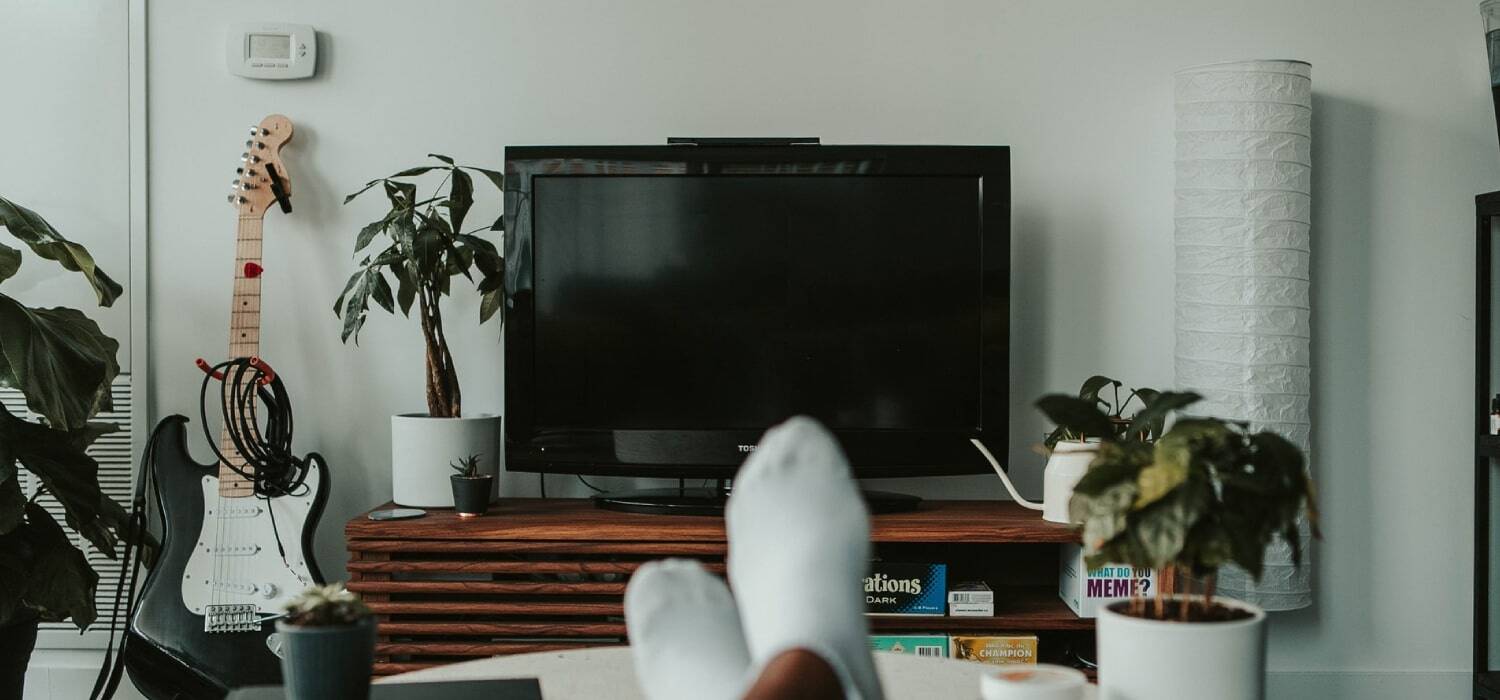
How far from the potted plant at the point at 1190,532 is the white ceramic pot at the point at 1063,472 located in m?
A: 1.21

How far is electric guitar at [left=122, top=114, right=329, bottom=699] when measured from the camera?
2.06 meters

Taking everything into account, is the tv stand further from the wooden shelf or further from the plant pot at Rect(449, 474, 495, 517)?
the plant pot at Rect(449, 474, 495, 517)

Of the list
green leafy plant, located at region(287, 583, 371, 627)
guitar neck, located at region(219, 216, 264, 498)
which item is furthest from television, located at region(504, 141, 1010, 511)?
green leafy plant, located at region(287, 583, 371, 627)

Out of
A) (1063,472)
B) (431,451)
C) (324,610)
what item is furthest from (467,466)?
(324,610)

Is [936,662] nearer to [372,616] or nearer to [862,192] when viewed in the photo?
[372,616]

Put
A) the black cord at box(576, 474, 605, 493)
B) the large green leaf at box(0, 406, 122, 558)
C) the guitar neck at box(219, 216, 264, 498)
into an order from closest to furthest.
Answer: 1. the large green leaf at box(0, 406, 122, 558)
2. the guitar neck at box(219, 216, 264, 498)
3. the black cord at box(576, 474, 605, 493)

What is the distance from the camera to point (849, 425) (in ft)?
7.22

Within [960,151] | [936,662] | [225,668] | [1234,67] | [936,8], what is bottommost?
[225,668]

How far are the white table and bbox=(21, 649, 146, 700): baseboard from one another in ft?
5.06

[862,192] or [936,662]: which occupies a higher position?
[862,192]

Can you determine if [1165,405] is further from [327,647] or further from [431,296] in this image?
[431,296]

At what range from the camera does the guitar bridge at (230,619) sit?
2088 millimetres

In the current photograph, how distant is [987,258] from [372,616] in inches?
58.9

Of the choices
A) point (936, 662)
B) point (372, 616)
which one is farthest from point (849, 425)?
point (372, 616)
